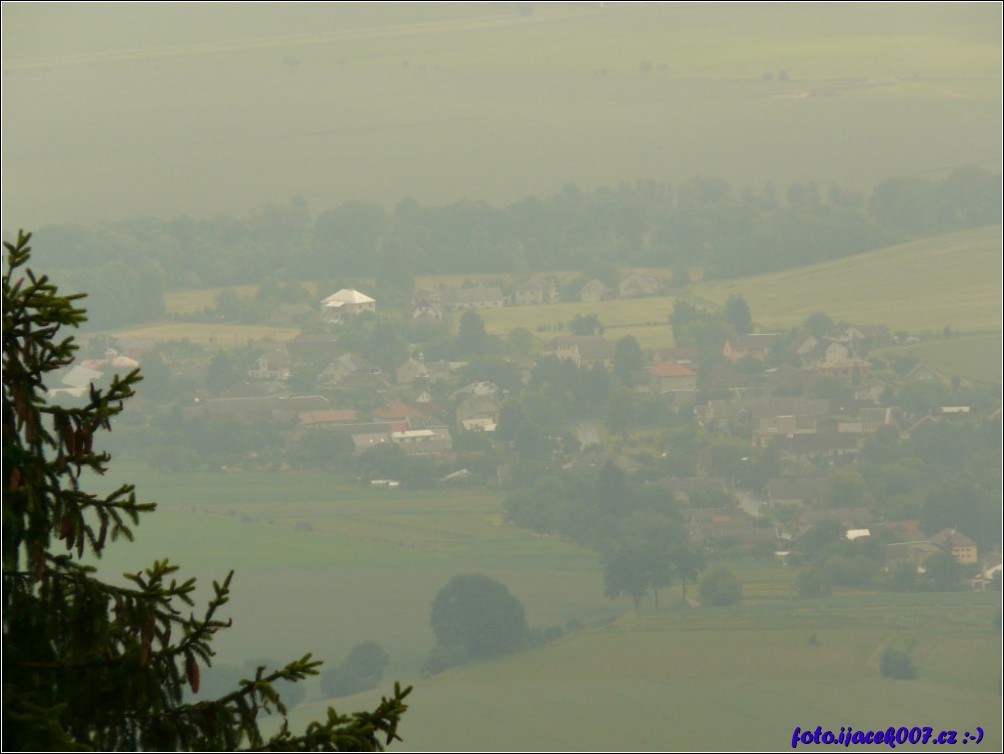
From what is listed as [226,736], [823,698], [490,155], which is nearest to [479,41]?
[490,155]

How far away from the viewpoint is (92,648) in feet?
7.80

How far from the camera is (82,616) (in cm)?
240

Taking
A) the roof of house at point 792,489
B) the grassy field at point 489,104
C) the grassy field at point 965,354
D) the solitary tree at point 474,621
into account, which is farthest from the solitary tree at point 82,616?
the grassy field at point 489,104

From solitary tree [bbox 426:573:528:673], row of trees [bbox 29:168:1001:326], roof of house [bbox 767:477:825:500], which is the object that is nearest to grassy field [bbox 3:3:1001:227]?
row of trees [bbox 29:168:1001:326]

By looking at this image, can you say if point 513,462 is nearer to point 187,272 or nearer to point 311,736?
point 187,272

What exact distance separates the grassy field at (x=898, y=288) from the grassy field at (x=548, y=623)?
412 inches

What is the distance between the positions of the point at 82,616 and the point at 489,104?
4695cm

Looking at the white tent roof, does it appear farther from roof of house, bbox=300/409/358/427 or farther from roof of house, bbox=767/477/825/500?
roof of house, bbox=767/477/825/500

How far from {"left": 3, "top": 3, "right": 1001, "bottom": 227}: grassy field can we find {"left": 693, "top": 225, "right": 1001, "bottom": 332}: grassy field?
3.56m

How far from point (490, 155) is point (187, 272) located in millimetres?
11304

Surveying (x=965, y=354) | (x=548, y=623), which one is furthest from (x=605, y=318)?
(x=548, y=623)

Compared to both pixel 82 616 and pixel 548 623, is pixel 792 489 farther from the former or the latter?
pixel 82 616

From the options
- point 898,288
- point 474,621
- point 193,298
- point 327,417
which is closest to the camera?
point 474,621

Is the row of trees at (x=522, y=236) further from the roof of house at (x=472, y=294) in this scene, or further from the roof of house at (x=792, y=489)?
the roof of house at (x=792, y=489)
